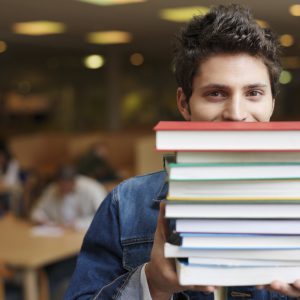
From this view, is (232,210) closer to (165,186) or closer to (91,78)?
(165,186)

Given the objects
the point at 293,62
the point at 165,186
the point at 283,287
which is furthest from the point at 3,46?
the point at 283,287

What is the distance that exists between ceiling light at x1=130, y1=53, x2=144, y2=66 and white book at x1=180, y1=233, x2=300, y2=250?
13.2 m

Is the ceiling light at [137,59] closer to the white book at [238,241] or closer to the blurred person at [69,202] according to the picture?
the blurred person at [69,202]

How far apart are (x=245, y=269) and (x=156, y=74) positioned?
15494 mm

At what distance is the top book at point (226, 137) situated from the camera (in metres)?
0.77

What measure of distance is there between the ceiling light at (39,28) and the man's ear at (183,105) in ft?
23.2

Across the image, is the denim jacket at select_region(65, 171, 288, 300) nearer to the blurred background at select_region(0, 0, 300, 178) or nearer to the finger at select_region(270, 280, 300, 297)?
the finger at select_region(270, 280, 300, 297)

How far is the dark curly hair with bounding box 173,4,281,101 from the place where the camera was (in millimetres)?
960

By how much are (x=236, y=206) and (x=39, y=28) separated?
8228mm

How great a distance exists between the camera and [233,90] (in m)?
0.92

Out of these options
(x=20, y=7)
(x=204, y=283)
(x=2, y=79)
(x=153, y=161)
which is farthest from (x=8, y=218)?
(x=2, y=79)

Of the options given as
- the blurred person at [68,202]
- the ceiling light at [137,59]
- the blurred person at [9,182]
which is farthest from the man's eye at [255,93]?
the ceiling light at [137,59]

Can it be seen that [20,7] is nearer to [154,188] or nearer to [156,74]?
[154,188]

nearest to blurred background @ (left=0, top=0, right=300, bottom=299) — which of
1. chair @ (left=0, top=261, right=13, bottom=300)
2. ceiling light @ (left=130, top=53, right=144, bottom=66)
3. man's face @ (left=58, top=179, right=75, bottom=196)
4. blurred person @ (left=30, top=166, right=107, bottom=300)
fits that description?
ceiling light @ (left=130, top=53, right=144, bottom=66)
